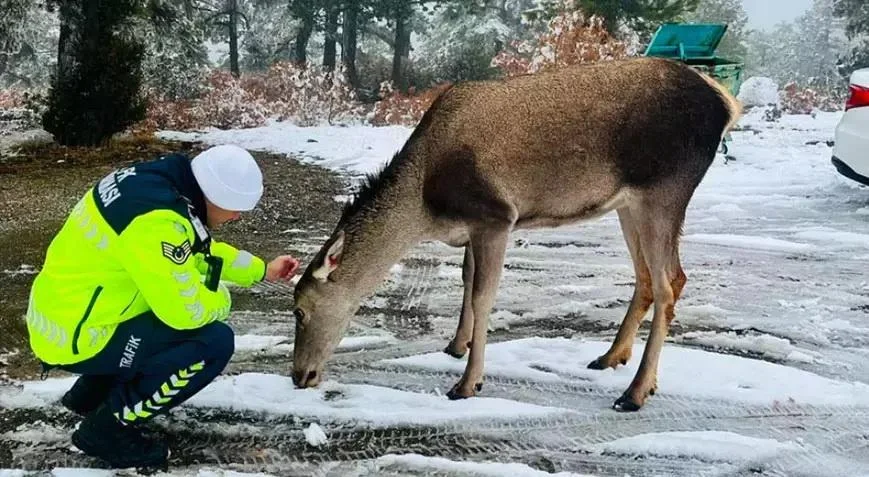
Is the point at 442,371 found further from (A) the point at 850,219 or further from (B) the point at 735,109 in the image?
(A) the point at 850,219

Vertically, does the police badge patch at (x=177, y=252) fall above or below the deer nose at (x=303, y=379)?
above

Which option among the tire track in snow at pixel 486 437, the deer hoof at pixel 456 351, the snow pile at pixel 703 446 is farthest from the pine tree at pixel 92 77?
the snow pile at pixel 703 446

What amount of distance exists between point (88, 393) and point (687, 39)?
42.7 ft

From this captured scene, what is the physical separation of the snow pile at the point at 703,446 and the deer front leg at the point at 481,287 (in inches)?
37.6

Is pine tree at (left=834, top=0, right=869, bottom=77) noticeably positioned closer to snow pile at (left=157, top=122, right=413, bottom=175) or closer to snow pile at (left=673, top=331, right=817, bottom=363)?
snow pile at (left=157, top=122, right=413, bottom=175)

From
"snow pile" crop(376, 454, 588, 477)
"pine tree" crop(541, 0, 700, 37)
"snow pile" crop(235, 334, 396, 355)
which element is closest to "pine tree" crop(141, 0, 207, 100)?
"pine tree" crop(541, 0, 700, 37)

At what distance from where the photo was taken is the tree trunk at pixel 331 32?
33.6 m

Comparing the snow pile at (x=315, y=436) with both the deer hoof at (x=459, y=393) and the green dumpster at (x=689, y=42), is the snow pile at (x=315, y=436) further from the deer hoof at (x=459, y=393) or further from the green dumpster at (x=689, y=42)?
the green dumpster at (x=689, y=42)

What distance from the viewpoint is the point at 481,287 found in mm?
5098

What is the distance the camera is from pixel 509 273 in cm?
770

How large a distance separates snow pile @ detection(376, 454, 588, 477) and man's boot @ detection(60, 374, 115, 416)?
1498 mm

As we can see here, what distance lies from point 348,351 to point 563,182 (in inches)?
73.8

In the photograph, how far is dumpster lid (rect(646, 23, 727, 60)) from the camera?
14430 millimetres

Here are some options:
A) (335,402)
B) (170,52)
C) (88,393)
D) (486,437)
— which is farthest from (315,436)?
(170,52)
